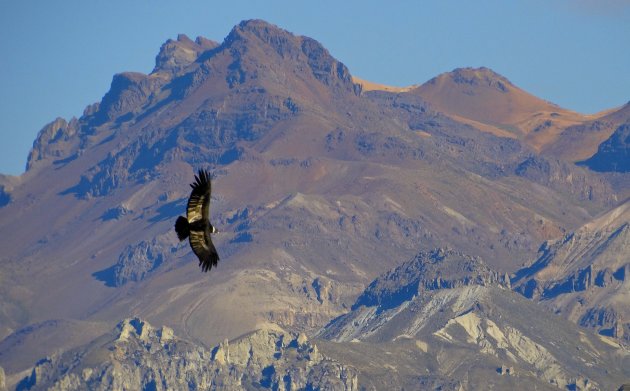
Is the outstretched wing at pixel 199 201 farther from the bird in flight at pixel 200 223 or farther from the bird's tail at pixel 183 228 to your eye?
the bird's tail at pixel 183 228

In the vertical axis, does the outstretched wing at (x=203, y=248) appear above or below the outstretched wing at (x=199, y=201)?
below

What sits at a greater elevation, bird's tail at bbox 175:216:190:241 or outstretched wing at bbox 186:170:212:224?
outstretched wing at bbox 186:170:212:224

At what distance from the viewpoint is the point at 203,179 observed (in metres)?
44.3

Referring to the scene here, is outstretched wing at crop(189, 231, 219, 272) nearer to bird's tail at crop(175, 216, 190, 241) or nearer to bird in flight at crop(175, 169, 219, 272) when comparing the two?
bird in flight at crop(175, 169, 219, 272)

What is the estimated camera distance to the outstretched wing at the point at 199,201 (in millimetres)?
44406

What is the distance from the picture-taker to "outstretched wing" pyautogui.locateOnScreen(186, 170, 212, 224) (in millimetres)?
44406

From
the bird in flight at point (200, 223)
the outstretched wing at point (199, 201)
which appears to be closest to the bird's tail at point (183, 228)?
the bird in flight at point (200, 223)

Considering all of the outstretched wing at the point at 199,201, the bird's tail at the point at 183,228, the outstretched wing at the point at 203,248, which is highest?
the outstretched wing at the point at 199,201

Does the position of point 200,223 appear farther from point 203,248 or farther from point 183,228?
point 203,248

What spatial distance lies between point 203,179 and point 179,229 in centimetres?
129

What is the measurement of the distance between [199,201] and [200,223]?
1.68 feet

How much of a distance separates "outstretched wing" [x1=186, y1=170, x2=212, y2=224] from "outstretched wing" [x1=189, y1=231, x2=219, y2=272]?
1.16ft

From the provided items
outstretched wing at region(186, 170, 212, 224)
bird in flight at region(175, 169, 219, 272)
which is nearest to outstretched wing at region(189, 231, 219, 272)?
bird in flight at region(175, 169, 219, 272)

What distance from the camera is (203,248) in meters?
44.6
